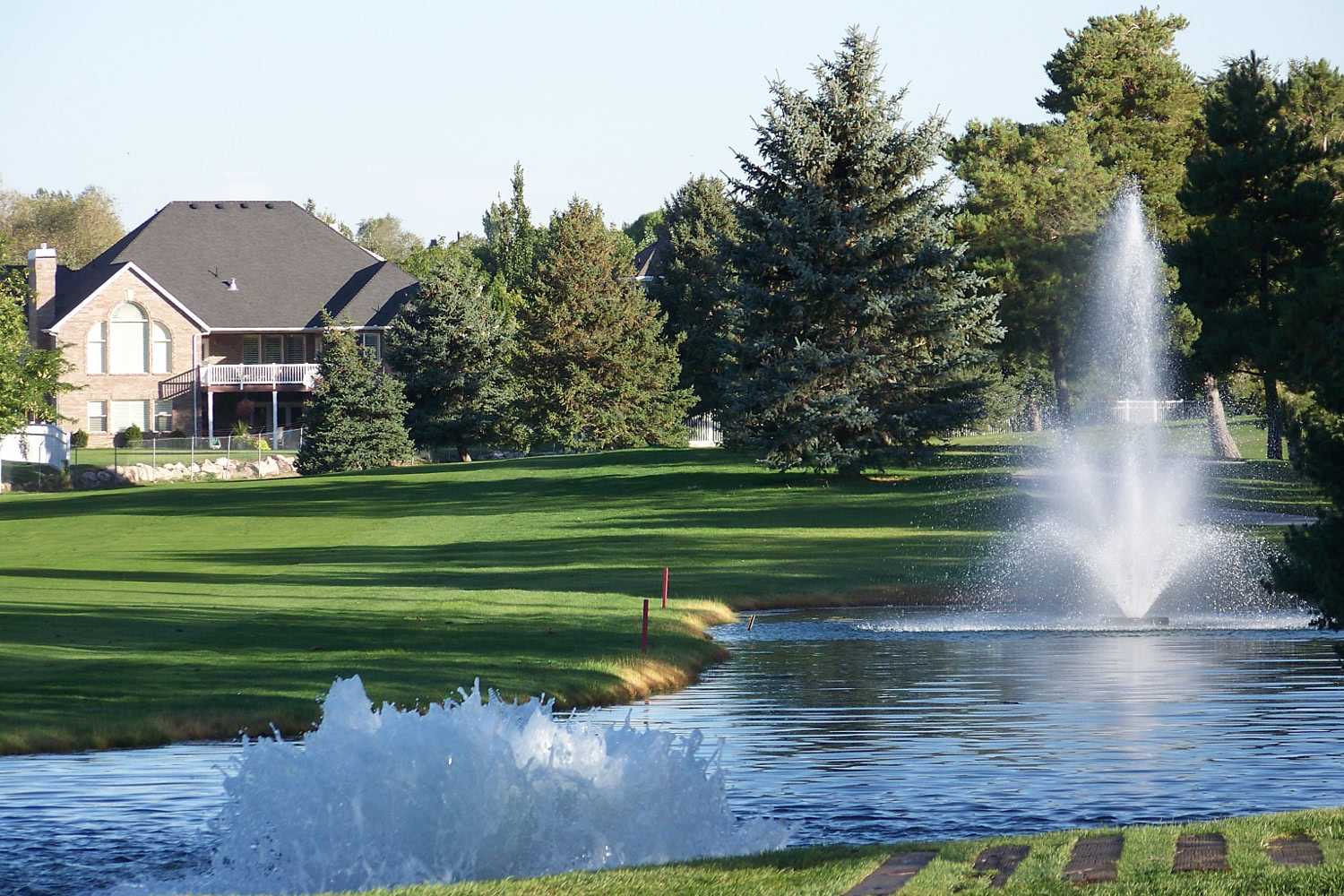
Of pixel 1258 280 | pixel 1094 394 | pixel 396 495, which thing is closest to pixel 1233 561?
pixel 1258 280

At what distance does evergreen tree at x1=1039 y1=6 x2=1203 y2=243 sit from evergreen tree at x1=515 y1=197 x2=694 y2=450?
2120 centimetres

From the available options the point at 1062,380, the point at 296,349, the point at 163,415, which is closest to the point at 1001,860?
the point at 1062,380

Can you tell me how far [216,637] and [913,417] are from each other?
1068 inches

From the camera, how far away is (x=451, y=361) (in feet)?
216

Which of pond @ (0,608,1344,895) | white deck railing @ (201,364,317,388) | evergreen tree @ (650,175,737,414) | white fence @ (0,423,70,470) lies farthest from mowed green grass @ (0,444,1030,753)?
white deck railing @ (201,364,317,388)

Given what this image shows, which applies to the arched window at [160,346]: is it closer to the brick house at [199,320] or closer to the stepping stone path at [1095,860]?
the brick house at [199,320]

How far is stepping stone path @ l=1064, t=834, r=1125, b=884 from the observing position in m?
7.71

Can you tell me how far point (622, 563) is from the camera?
1266 inches

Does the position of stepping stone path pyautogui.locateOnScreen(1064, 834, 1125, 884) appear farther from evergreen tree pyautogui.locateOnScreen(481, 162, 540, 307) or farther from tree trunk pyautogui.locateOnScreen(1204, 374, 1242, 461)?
evergreen tree pyautogui.locateOnScreen(481, 162, 540, 307)

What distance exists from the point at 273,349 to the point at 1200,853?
75.3 meters

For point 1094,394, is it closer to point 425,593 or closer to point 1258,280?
point 1258,280

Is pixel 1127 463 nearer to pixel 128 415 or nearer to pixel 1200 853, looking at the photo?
pixel 1200 853

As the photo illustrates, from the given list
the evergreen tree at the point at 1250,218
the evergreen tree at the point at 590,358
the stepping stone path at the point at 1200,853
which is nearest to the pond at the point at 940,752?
the stepping stone path at the point at 1200,853

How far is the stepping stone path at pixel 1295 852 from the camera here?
775 centimetres
